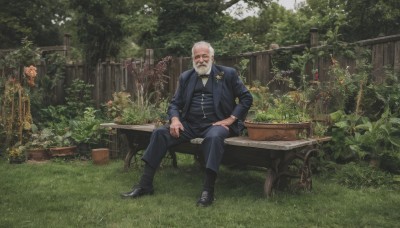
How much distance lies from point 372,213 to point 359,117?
5.71 ft

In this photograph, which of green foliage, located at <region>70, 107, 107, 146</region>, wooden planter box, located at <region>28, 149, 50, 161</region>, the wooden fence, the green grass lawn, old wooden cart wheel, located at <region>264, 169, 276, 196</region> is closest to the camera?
the green grass lawn

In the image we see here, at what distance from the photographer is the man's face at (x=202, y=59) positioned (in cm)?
473

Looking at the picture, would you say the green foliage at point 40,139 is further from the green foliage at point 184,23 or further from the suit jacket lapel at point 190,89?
the green foliage at point 184,23

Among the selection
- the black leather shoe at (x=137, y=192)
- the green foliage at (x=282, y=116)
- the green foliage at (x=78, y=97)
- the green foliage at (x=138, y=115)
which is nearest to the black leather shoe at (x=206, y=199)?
the black leather shoe at (x=137, y=192)

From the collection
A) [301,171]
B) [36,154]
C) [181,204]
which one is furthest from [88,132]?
[301,171]

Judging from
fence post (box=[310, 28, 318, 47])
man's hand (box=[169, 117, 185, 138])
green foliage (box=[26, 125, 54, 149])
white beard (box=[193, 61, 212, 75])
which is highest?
fence post (box=[310, 28, 318, 47])

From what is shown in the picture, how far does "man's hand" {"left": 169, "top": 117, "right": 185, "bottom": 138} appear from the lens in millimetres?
4551

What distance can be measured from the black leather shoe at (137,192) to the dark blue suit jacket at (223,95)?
84 cm

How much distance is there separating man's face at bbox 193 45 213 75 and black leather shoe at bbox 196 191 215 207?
4.49 feet

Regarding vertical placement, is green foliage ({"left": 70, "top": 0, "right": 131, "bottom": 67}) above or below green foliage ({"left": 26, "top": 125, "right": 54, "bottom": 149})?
above

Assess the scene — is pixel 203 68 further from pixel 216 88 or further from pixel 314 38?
pixel 314 38

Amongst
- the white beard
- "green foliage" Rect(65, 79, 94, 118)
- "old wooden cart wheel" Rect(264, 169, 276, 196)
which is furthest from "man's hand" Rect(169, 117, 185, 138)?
"green foliage" Rect(65, 79, 94, 118)

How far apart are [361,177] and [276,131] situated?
121 centimetres

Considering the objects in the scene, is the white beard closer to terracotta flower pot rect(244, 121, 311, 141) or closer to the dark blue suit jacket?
the dark blue suit jacket
